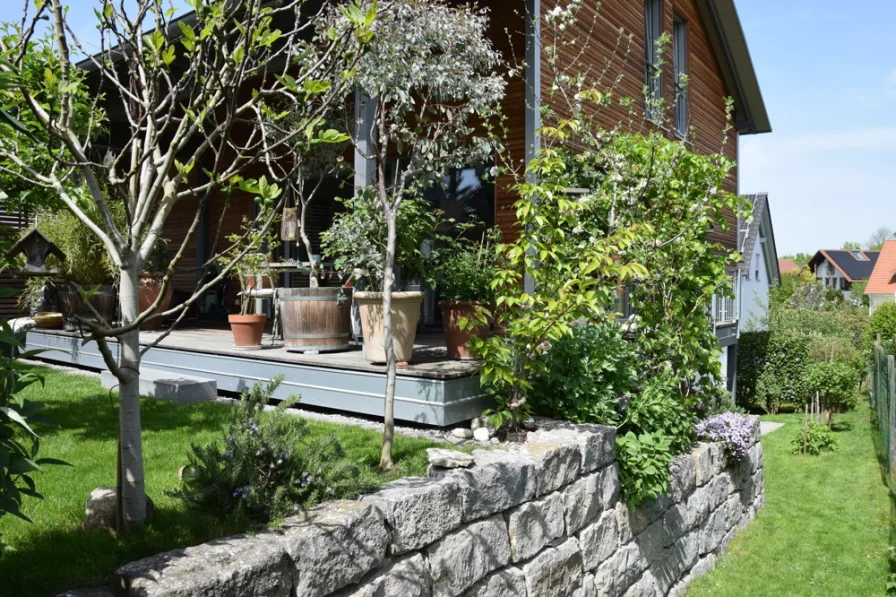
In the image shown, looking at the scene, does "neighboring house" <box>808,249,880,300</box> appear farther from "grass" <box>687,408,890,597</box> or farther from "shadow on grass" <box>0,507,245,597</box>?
"shadow on grass" <box>0,507,245,597</box>

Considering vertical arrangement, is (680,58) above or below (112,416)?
above

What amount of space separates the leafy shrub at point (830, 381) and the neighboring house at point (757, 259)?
286 inches

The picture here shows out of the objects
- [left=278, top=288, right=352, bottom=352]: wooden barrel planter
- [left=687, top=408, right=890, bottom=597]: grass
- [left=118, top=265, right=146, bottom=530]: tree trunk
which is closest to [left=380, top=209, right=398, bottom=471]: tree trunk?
[left=118, top=265, right=146, bottom=530]: tree trunk

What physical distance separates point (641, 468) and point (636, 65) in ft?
25.0

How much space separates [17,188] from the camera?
4793 mm

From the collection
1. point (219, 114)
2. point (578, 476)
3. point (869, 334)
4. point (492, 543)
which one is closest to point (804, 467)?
point (578, 476)

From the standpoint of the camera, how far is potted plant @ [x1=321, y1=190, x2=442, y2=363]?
5379 millimetres

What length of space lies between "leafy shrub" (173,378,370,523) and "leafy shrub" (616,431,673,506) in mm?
2453

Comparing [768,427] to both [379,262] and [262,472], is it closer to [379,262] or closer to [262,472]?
[379,262]

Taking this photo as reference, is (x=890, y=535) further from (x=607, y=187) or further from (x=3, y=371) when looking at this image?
(x=3, y=371)

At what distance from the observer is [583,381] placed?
5148mm

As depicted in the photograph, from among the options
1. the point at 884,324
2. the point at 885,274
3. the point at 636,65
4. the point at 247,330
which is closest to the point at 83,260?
the point at 247,330

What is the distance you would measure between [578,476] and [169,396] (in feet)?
10.9

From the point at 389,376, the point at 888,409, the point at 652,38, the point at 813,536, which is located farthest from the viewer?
the point at 652,38
